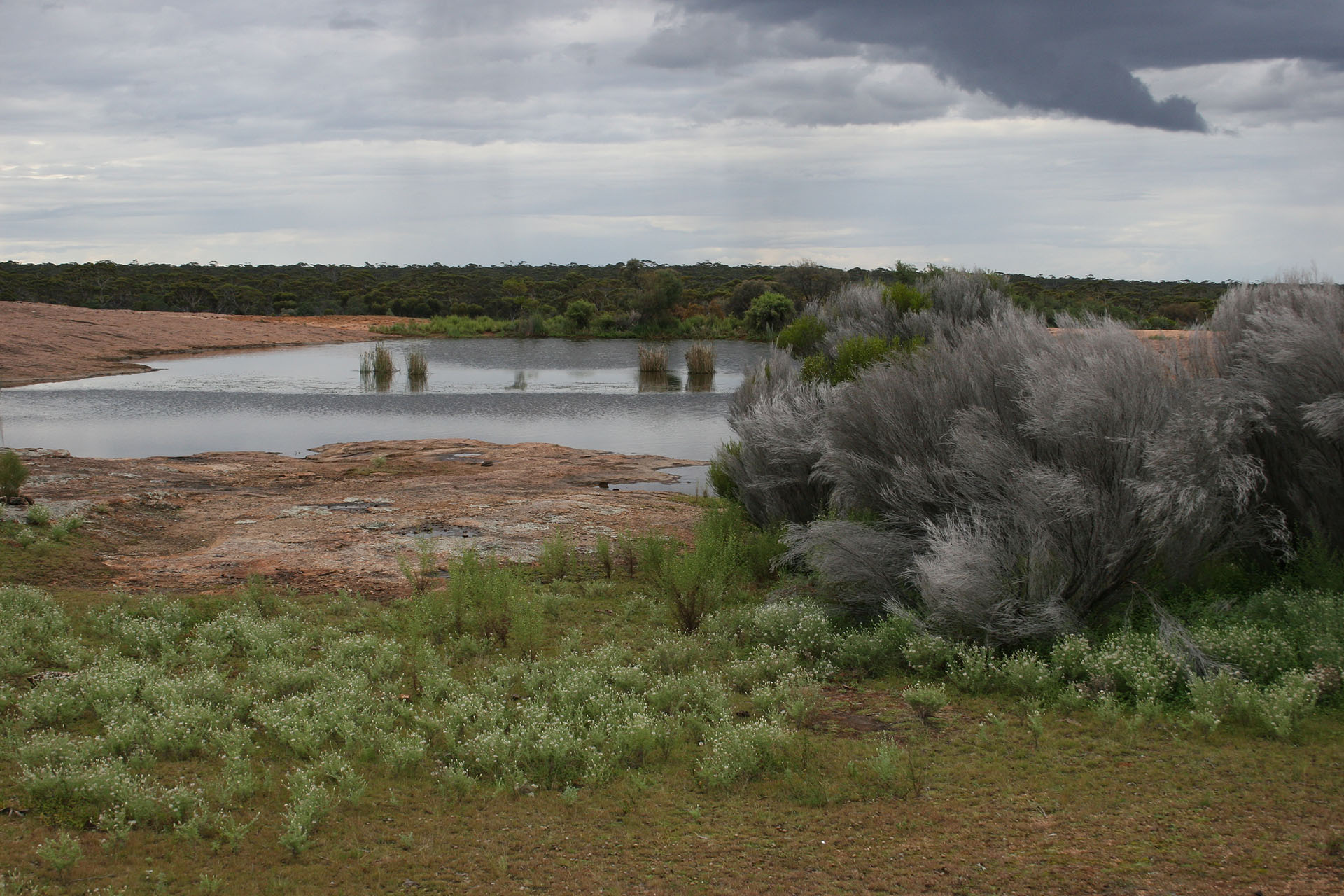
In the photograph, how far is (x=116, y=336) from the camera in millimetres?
37812

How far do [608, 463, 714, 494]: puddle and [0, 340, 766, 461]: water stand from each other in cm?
88

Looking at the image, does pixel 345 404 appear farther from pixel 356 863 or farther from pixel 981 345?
pixel 356 863

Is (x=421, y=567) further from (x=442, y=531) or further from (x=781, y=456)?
(x=781, y=456)

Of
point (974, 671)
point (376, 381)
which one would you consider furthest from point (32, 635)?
point (376, 381)

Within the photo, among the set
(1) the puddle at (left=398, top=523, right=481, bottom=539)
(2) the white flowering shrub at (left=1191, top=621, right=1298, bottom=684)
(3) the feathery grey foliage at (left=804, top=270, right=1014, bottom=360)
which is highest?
(3) the feathery grey foliage at (left=804, top=270, right=1014, bottom=360)

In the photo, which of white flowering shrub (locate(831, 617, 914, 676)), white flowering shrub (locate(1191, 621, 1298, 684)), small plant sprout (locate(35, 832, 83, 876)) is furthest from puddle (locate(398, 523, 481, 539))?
white flowering shrub (locate(1191, 621, 1298, 684))

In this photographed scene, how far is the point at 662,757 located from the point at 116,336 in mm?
40222

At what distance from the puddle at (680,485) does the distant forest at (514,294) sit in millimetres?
17766

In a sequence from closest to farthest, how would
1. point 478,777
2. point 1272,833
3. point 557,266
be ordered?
point 1272,833, point 478,777, point 557,266

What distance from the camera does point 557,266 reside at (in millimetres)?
136500

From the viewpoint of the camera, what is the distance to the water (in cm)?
1816

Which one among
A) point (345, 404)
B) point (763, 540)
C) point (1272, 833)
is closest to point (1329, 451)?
point (1272, 833)

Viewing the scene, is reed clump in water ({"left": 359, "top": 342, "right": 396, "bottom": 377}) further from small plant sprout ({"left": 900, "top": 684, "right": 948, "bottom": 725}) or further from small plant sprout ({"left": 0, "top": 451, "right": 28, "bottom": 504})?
small plant sprout ({"left": 900, "top": 684, "right": 948, "bottom": 725})

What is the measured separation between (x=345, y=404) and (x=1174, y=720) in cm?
2220
